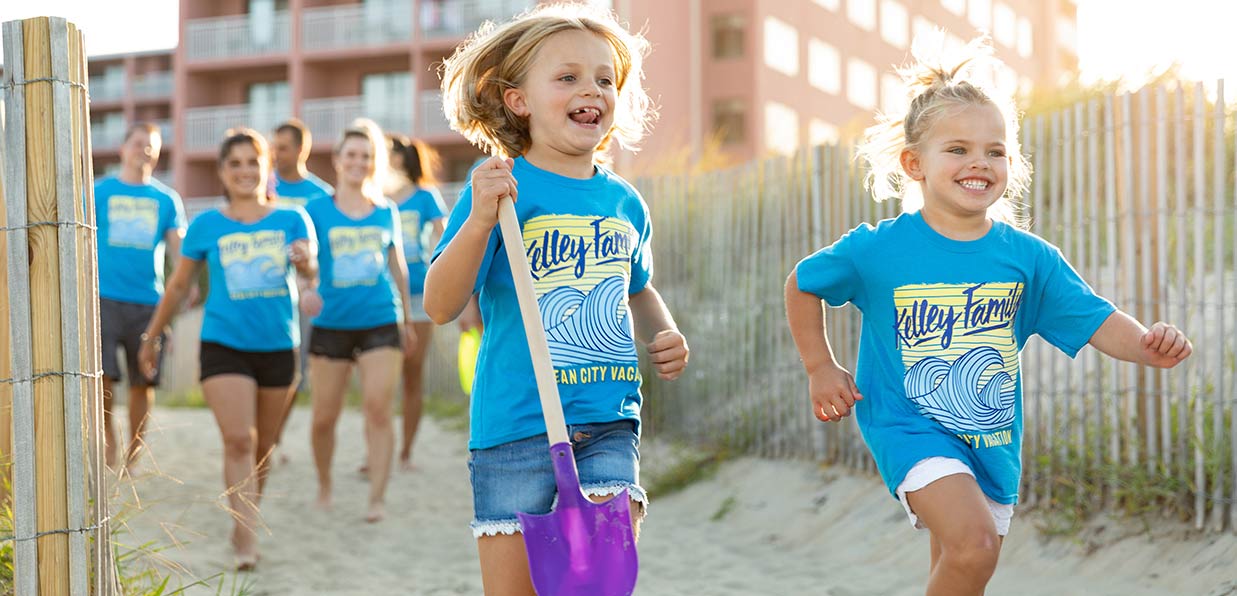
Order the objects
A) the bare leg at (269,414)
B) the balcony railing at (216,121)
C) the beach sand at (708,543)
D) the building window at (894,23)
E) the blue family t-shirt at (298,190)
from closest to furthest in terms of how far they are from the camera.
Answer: the beach sand at (708,543), the bare leg at (269,414), the blue family t-shirt at (298,190), the balcony railing at (216,121), the building window at (894,23)

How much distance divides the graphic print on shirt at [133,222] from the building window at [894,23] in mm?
30164

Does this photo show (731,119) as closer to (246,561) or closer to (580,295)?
(246,561)

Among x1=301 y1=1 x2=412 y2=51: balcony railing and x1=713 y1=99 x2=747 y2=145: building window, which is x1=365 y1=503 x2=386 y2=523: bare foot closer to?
x1=713 y1=99 x2=747 y2=145: building window

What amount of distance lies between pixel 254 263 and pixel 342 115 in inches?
941

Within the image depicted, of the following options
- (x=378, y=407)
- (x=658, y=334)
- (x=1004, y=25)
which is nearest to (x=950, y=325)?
(x=658, y=334)

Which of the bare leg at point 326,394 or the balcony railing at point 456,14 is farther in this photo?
the balcony railing at point 456,14

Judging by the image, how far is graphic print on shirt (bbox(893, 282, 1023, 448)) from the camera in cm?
315

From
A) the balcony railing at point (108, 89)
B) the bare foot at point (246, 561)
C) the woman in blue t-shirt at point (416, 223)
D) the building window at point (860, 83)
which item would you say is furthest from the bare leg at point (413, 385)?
the balcony railing at point (108, 89)

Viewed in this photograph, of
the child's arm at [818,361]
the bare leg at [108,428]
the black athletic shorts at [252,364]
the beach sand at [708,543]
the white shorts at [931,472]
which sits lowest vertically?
the beach sand at [708,543]

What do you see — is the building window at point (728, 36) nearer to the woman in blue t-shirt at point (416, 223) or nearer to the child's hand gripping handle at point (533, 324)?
the woman in blue t-shirt at point (416, 223)

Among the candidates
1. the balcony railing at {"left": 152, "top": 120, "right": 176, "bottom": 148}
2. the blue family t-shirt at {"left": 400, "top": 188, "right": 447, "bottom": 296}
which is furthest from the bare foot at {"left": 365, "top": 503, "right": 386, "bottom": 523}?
the balcony railing at {"left": 152, "top": 120, "right": 176, "bottom": 148}

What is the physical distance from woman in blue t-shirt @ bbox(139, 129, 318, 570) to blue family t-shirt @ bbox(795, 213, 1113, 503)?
322 cm

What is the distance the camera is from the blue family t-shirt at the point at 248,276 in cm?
585

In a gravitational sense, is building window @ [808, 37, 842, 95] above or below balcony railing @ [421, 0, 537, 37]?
below
